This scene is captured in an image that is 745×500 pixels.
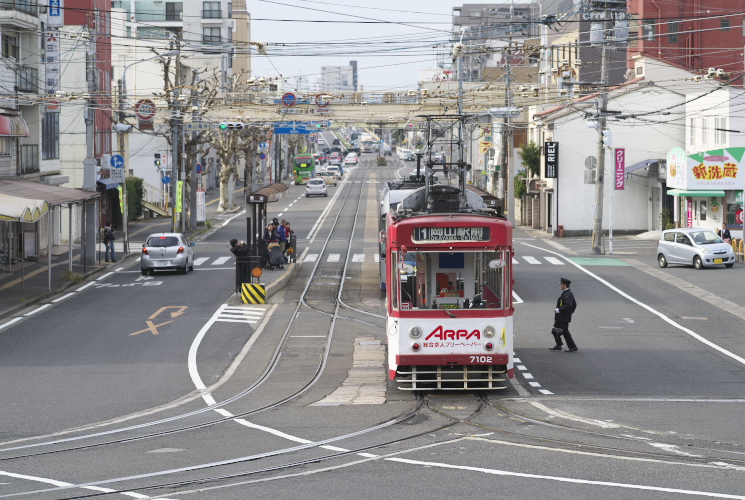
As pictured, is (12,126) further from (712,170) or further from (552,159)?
(712,170)

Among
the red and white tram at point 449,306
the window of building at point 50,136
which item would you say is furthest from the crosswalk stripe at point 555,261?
the red and white tram at point 449,306

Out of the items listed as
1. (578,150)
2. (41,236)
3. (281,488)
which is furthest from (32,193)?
(578,150)

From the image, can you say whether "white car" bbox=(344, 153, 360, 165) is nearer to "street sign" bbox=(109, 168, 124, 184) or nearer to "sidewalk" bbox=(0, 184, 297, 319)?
"sidewalk" bbox=(0, 184, 297, 319)

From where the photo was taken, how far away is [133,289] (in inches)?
1347

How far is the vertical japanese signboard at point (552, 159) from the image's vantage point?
5609 cm

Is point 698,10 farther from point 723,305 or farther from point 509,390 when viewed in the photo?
point 509,390

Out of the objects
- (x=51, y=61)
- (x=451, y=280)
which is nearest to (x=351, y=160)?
(x=51, y=61)

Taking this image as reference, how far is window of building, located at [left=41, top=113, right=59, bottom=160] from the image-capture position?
45406mm

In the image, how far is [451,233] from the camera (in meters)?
16.0

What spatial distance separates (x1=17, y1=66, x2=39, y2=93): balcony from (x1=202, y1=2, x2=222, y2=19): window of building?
68957mm

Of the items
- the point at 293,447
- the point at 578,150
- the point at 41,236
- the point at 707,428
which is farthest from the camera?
the point at 578,150

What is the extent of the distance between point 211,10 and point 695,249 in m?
82.4

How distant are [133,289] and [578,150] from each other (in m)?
31.0

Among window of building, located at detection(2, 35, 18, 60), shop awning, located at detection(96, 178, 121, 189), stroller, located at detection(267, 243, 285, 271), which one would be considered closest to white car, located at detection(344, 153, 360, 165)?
shop awning, located at detection(96, 178, 121, 189)
